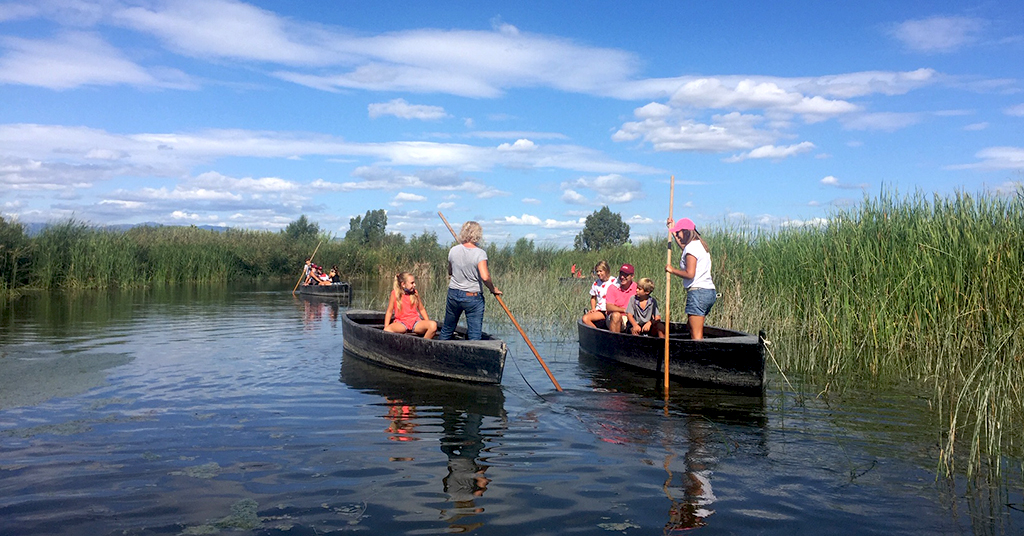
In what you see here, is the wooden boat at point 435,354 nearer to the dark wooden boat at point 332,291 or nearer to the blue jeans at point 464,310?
the blue jeans at point 464,310

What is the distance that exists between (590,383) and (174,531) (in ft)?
18.8

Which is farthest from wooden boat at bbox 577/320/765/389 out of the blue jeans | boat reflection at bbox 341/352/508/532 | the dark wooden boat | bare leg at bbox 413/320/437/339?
the dark wooden boat

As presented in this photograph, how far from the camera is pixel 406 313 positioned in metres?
10.1

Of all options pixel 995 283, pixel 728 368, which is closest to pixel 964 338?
pixel 995 283

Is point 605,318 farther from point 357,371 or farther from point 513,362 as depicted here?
point 357,371

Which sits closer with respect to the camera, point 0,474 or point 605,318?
point 0,474

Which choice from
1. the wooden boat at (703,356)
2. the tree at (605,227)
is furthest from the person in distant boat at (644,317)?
the tree at (605,227)

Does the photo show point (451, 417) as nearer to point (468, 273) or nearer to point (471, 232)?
point (468, 273)

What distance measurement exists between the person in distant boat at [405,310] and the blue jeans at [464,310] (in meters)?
0.63

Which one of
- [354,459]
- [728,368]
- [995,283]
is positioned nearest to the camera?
[354,459]

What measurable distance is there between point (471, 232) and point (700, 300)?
9.76ft

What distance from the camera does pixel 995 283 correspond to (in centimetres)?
886

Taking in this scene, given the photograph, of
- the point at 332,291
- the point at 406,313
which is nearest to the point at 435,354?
the point at 406,313

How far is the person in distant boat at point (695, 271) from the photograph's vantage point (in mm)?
8526
